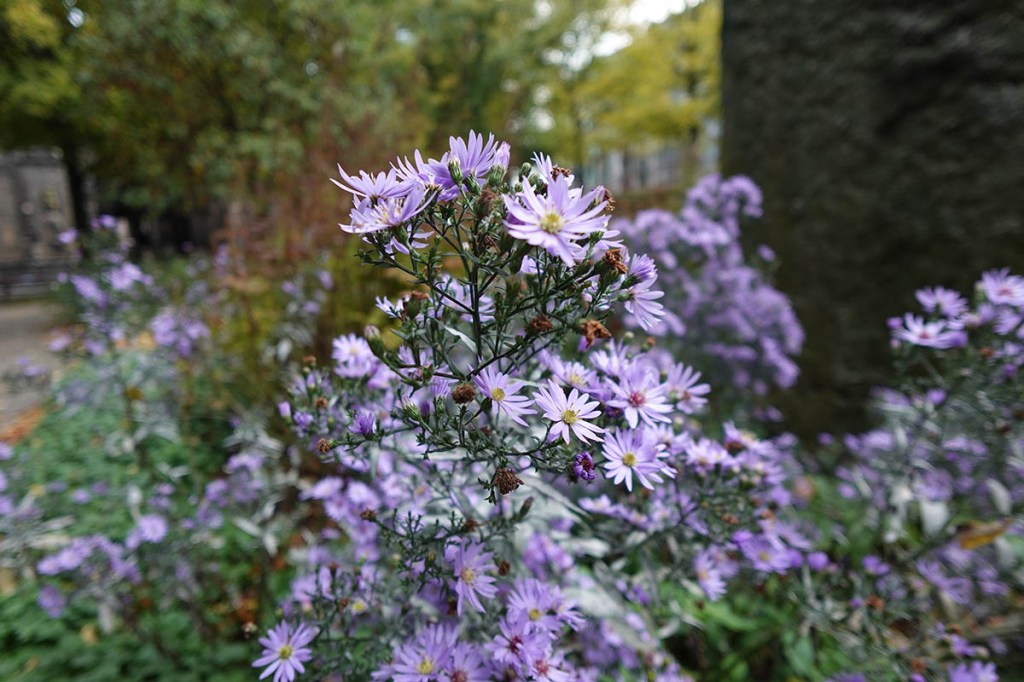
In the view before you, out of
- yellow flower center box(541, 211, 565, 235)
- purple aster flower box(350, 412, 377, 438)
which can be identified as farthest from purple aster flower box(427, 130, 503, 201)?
purple aster flower box(350, 412, 377, 438)

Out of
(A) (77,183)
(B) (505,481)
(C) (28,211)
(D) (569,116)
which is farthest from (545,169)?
(C) (28,211)

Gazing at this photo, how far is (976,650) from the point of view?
1.36 meters

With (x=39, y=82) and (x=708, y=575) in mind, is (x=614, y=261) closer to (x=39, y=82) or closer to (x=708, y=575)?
(x=708, y=575)

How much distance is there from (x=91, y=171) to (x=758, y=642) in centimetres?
1269

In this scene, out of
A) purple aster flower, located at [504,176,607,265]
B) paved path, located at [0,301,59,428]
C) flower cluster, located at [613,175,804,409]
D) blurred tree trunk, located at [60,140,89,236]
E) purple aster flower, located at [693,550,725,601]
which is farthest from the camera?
blurred tree trunk, located at [60,140,89,236]

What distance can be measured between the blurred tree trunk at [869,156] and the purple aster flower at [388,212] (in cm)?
279

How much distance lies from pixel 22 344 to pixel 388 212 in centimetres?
800

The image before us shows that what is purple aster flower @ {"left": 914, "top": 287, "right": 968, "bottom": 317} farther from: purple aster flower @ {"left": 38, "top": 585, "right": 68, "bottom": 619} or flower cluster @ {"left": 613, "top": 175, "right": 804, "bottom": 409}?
purple aster flower @ {"left": 38, "top": 585, "right": 68, "bottom": 619}

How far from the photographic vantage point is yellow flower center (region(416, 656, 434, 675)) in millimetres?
859

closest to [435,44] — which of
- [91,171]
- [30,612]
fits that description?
[91,171]

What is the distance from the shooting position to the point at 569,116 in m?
13.8

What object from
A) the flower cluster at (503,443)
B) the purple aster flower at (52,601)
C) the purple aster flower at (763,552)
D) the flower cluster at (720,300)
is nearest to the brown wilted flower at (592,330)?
the flower cluster at (503,443)

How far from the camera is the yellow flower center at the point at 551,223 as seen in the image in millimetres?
720

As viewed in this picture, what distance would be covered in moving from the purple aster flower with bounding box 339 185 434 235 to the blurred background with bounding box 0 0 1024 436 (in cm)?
230
